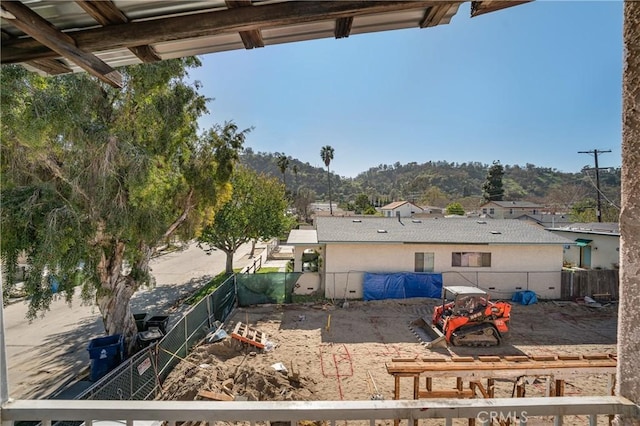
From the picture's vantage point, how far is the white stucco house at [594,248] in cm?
1884

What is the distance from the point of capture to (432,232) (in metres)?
18.5

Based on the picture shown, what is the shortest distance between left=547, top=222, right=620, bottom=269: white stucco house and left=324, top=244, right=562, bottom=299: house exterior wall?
2.65 m

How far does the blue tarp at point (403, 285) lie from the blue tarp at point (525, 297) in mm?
3971

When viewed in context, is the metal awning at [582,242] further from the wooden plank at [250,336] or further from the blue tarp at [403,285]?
the wooden plank at [250,336]

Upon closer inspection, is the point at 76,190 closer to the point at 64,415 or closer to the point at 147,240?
the point at 147,240

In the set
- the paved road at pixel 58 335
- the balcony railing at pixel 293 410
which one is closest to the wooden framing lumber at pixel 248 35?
the balcony railing at pixel 293 410

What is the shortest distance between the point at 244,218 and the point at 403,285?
10957 millimetres

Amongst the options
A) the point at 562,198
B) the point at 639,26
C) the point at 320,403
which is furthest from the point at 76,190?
the point at 562,198

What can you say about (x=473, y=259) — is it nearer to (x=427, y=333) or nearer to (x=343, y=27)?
(x=427, y=333)

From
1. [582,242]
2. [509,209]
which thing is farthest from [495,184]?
[582,242]

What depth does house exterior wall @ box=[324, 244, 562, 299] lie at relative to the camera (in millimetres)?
17109

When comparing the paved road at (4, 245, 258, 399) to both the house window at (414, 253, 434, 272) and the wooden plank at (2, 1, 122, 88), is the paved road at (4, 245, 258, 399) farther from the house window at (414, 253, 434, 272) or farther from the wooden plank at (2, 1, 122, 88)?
the house window at (414, 253, 434, 272)

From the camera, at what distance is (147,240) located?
957 cm

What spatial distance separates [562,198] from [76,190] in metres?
73.9
